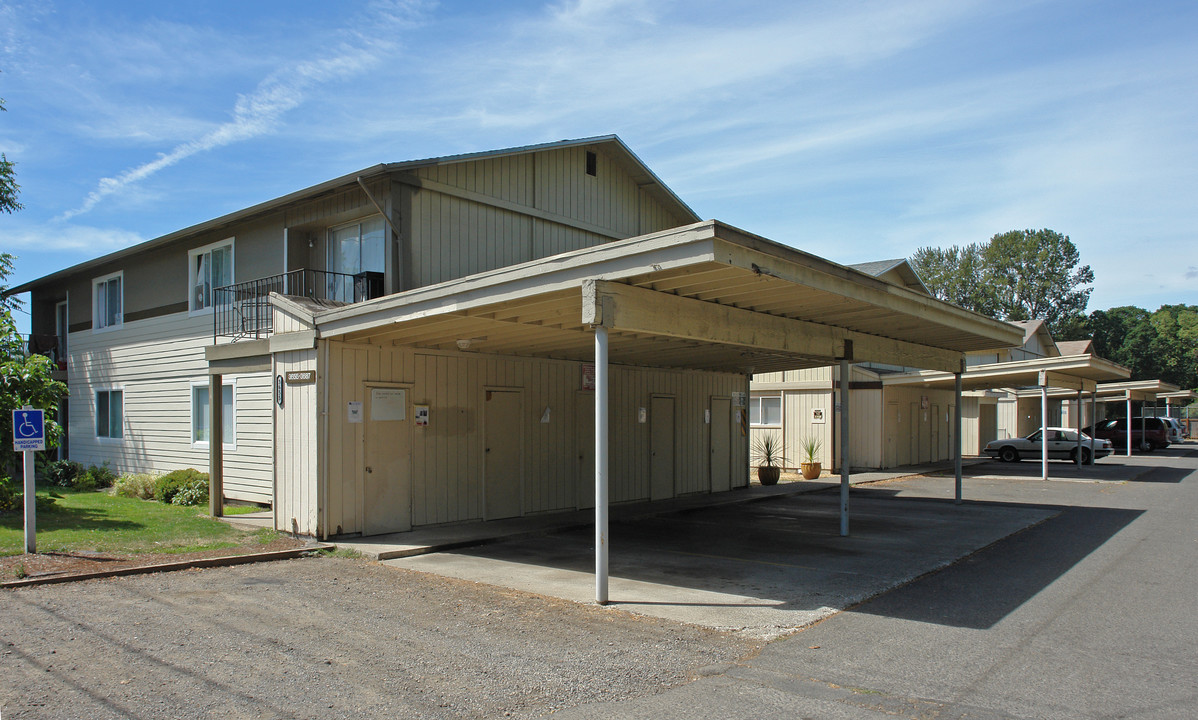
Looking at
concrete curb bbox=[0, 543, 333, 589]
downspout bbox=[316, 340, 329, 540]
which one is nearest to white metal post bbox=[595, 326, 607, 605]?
concrete curb bbox=[0, 543, 333, 589]

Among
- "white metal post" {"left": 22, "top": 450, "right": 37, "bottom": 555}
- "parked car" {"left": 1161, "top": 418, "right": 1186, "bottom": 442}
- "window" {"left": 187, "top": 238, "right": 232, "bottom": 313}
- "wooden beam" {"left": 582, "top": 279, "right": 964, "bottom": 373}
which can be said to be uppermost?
"window" {"left": 187, "top": 238, "right": 232, "bottom": 313}

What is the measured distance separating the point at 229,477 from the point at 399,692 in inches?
450

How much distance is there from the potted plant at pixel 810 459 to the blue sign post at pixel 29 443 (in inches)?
694

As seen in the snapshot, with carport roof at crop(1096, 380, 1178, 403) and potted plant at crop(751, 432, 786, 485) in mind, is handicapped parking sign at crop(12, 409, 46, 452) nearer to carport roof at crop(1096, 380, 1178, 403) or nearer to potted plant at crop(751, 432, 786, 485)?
potted plant at crop(751, 432, 786, 485)

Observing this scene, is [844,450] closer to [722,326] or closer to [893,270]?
[722,326]

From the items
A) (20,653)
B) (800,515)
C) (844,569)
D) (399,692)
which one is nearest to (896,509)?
(800,515)

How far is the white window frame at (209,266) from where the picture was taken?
15992 millimetres

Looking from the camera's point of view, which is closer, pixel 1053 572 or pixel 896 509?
pixel 1053 572

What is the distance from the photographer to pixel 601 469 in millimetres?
7352

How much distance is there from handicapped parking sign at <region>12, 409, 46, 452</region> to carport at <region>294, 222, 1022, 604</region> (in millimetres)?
3279

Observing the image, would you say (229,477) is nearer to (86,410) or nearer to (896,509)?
(86,410)

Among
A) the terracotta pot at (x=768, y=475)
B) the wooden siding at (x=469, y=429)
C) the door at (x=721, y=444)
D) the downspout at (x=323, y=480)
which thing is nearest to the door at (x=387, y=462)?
the wooden siding at (x=469, y=429)

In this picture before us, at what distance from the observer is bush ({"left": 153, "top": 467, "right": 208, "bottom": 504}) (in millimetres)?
14812

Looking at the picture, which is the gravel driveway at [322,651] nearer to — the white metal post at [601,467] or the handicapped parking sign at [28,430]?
the white metal post at [601,467]
